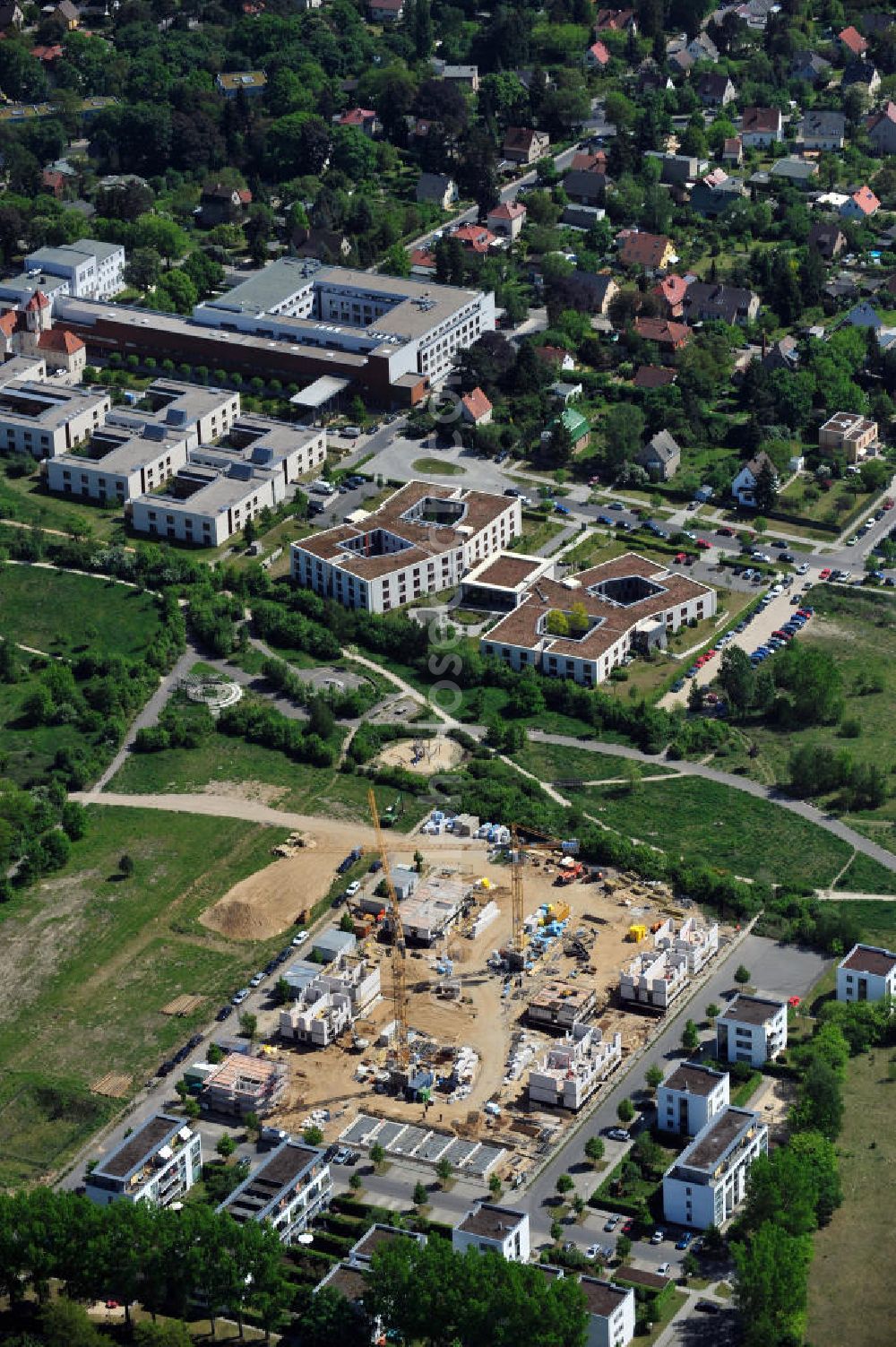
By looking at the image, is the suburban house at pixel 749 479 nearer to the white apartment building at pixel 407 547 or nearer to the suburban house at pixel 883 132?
the white apartment building at pixel 407 547

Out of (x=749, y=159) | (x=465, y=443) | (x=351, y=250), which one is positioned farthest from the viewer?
(x=749, y=159)

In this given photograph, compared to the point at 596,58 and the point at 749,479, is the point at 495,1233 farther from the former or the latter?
the point at 596,58

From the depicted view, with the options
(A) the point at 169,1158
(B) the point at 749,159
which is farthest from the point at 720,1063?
(B) the point at 749,159

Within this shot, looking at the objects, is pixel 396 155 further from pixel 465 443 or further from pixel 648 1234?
pixel 648 1234

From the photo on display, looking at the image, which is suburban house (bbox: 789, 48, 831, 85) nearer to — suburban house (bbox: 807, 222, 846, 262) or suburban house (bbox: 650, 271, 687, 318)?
suburban house (bbox: 807, 222, 846, 262)

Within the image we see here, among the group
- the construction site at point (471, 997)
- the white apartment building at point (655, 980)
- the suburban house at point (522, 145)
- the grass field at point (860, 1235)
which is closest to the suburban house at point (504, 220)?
the suburban house at point (522, 145)

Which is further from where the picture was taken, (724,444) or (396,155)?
(396,155)

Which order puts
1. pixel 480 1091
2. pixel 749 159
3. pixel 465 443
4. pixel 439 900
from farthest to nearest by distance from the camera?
pixel 749 159, pixel 465 443, pixel 439 900, pixel 480 1091
